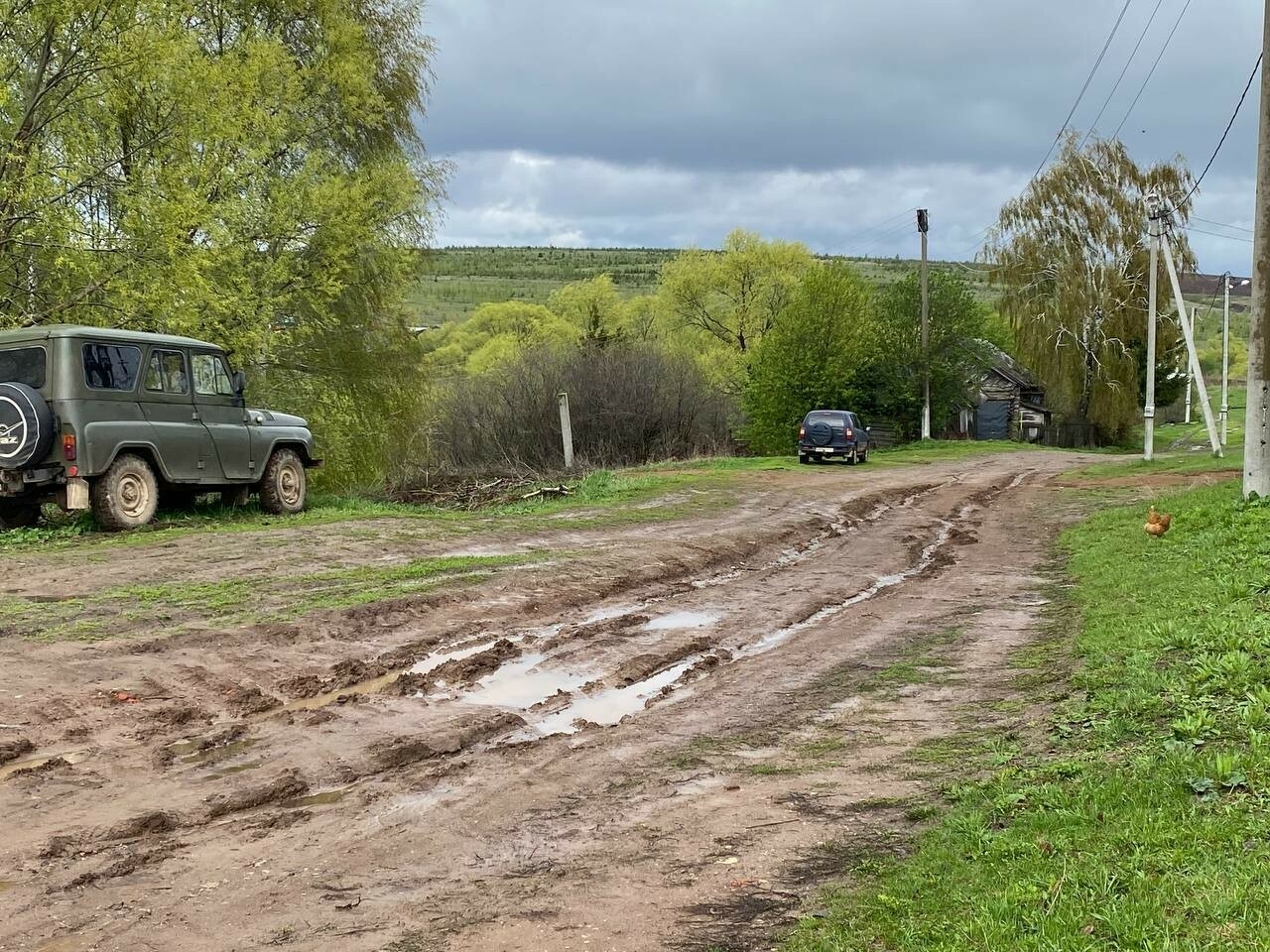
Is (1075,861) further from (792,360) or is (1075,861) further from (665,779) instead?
(792,360)

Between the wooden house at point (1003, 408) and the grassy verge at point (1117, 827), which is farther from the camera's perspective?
the wooden house at point (1003, 408)

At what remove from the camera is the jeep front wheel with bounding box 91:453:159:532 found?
42.4ft

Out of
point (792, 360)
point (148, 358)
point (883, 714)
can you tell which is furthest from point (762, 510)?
point (792, 360)

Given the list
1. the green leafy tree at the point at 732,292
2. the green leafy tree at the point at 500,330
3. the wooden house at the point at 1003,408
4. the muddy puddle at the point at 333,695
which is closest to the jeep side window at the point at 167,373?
the muddy puddle at the point at 333,695

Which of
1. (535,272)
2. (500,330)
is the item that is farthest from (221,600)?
(535,272)

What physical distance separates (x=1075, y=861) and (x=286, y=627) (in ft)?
20.8

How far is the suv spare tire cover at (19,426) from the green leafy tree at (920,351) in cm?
3928

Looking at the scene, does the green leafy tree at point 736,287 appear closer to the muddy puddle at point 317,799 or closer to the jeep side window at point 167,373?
the jeep side window at point 167,373

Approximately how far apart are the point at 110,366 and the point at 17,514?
2381 mm

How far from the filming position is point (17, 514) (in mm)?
13633

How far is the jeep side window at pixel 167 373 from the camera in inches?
556

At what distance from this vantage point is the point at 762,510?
18.5 m

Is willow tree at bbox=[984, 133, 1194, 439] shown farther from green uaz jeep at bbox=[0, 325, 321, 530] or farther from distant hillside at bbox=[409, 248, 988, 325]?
distant hillside at bbox=[409, 248, 988, 325]

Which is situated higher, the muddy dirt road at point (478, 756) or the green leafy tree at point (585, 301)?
the green leafy tree at point (585, 301)
